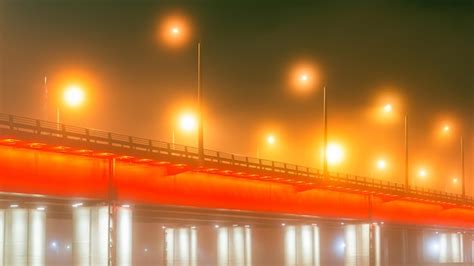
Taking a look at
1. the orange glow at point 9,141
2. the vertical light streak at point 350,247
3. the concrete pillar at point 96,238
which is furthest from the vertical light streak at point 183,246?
the orange glow at point 9,141

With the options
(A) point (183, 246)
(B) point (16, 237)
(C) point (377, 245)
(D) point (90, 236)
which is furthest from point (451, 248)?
(D) point (90, 236)

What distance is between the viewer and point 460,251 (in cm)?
15238

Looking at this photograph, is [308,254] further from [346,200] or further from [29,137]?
[29,137]

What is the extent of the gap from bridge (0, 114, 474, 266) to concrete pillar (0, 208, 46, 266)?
4.0 inches

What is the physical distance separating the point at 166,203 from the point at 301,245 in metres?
42.1

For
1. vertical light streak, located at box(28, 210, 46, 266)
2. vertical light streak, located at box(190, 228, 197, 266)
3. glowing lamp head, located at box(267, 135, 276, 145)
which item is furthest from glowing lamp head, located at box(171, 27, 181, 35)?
vertical light streak, located at box(190, 228, 197, 266)

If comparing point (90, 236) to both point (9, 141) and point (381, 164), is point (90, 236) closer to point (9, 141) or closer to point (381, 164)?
point (9, 141)

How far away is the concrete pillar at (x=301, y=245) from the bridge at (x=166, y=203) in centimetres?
17

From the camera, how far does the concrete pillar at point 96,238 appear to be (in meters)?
55.7

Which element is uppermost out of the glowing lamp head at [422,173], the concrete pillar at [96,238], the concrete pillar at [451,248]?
the glowing lamp head at [422,173]

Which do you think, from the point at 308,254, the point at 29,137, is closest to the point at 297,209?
the point at 308,254

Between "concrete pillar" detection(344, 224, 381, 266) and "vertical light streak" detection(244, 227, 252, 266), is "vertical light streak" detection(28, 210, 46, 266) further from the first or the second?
"vertical light streak" detection(244, 227, 252, 266)

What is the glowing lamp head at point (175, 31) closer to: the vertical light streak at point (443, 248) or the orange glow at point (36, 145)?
the orange glow at point (36, 145)

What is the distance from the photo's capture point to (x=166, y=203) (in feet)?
205
